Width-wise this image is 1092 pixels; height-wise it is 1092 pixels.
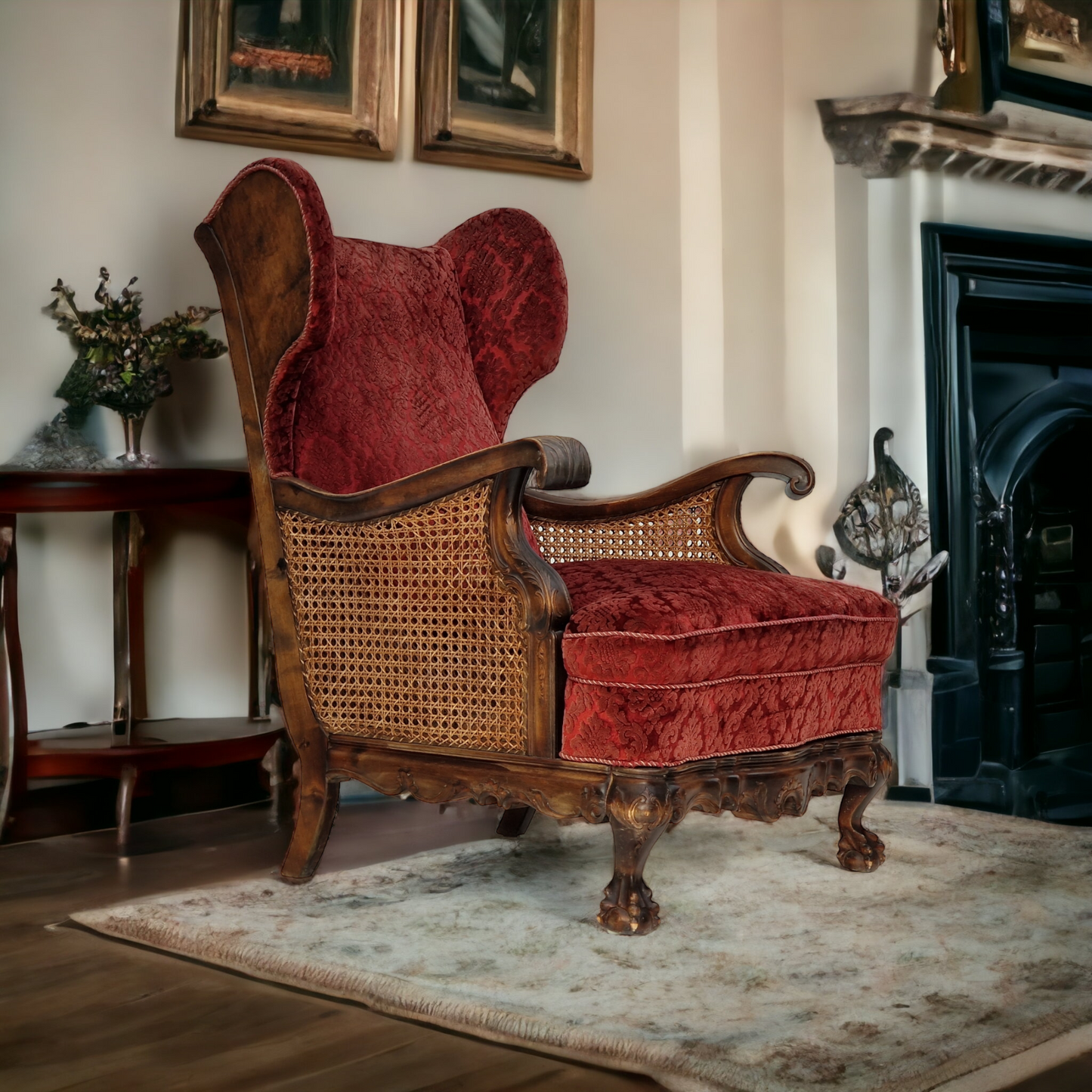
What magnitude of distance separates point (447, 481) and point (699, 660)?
44cm

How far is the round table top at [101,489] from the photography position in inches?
88.3

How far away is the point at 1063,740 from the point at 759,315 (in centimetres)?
160

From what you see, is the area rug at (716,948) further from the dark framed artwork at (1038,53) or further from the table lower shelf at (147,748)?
the dark framed artwork at (1038,53)

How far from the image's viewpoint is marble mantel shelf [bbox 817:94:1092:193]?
10.8 feet

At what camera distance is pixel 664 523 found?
7.75ft

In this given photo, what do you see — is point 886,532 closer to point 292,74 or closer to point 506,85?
point 506,85

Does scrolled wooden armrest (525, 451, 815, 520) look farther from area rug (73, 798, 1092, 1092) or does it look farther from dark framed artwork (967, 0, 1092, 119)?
dark framed artwork (967, 0, 1092, 119)

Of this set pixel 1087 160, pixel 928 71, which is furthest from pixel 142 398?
pixel 1087 160

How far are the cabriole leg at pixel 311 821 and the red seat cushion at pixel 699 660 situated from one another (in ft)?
1.60

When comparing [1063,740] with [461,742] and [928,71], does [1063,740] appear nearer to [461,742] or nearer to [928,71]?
[928,71]

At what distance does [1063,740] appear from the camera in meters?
3.80

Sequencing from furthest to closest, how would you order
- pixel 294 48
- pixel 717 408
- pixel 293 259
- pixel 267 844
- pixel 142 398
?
pixel 717 408
pixel 294 48
pixel 142 398
pixel 267 844
pixel 293 259

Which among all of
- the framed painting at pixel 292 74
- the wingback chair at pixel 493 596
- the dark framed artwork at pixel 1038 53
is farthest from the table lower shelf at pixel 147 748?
the dark framed artwork at pixel 1038 53

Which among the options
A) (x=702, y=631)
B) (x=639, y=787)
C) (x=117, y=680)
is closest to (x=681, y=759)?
(x=639, y=787)
